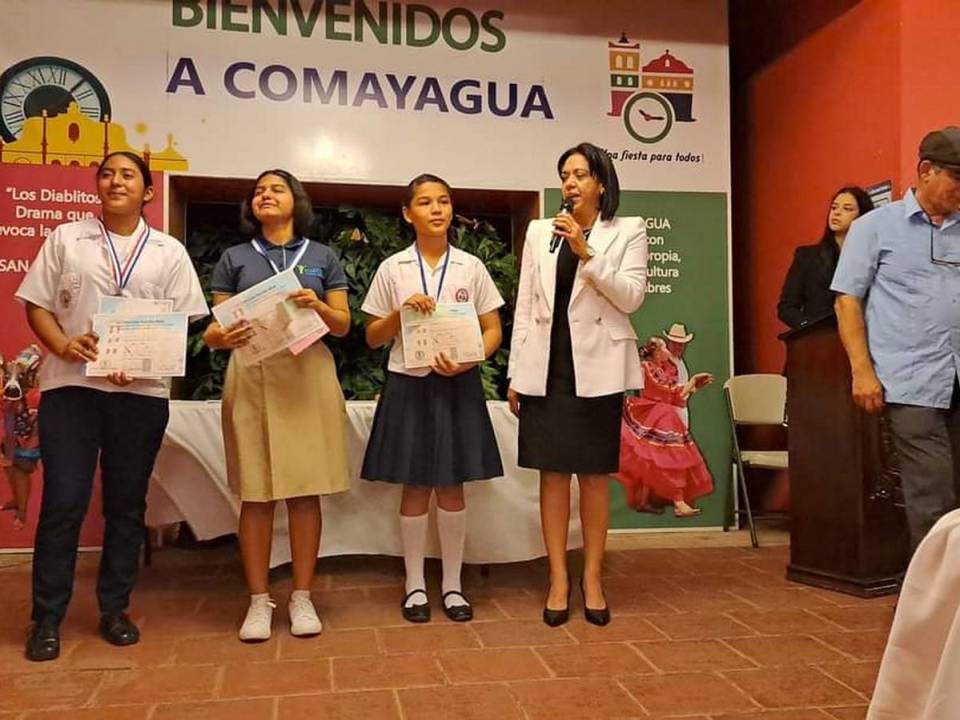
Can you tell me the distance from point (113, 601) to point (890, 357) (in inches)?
103

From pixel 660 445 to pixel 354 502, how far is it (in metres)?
2.02

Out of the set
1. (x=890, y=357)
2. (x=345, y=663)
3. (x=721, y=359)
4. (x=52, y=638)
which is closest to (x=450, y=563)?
(x=345, y=663)

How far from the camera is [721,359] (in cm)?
497

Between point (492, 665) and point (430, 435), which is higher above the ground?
point (430, 435)

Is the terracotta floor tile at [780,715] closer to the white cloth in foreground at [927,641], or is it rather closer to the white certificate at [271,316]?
the white cloth in foreground at [927,641]

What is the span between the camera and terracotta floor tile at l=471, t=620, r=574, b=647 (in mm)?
2727

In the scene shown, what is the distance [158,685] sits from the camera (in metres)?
2.35

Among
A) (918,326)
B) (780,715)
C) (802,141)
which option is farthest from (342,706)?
(802,141)

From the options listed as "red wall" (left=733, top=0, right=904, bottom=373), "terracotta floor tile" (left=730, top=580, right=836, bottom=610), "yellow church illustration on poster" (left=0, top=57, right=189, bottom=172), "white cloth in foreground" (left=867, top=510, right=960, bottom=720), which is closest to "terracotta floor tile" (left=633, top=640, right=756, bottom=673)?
"terracotta floor tile" (left=730, top=580, right=836, bottom=610)

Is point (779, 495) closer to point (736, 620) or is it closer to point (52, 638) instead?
point (736, 620)

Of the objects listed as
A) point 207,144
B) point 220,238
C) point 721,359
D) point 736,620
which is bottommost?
point 736,620

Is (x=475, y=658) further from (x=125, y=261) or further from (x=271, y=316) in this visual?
(x=125, y=261)

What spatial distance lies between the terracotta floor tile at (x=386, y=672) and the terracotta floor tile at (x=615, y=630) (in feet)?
1.71

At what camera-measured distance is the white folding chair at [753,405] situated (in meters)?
4.70
